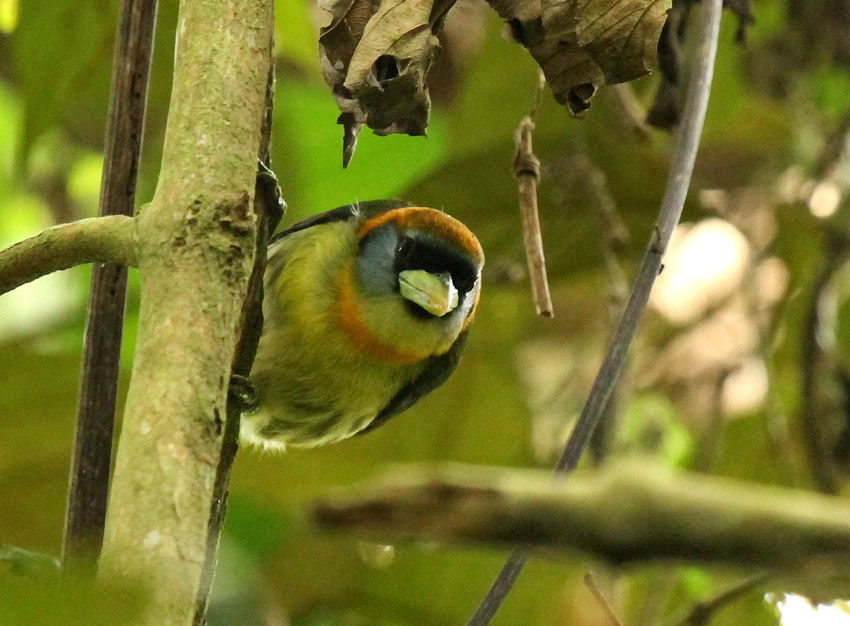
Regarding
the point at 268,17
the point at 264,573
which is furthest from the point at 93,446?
the point at 264,573

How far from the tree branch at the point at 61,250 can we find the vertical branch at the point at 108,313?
0.31 metres

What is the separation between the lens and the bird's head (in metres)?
2.67

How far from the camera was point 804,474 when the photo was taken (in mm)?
3350

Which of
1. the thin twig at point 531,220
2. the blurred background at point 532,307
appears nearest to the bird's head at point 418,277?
the blurred background at point 532,307

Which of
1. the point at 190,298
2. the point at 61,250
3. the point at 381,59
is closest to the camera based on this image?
the point at 190,298

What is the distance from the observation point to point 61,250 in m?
1.33

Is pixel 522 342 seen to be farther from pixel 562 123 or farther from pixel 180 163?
pixel 180 163

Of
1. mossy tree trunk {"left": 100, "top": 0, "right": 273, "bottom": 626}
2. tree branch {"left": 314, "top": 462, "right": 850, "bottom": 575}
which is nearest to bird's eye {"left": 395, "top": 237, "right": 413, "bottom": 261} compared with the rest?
mossy tree trunk {"left": 100, "top": 0, "right": 273, "bottom": 626}

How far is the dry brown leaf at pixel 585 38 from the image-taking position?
166 centimetres

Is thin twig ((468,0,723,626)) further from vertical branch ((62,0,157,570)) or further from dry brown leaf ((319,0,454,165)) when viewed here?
vertical branch ((62,0,157,570))

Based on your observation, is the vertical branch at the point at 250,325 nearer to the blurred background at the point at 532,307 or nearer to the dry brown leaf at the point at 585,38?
the dry brown leaf at the point at 585,38

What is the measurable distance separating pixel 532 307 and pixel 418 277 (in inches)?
36.2

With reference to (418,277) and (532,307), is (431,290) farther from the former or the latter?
(532,307)

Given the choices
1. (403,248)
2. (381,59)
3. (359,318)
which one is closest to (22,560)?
(381,59)
